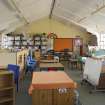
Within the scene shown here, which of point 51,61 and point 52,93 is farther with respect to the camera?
point 51,61

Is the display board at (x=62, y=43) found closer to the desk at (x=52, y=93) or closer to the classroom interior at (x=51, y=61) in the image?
the classroom interior at (x=51, y=61)

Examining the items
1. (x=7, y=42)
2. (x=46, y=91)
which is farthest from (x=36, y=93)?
(x=7, y=42)

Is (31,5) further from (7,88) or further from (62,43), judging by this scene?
(62,43)

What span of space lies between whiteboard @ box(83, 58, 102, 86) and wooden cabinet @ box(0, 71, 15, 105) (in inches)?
110

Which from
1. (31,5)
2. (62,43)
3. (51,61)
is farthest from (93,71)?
(62,43)

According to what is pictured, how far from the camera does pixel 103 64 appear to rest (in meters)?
6.89

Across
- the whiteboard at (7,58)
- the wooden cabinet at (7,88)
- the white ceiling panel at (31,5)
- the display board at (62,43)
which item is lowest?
the wooden cabinet at (7,88)

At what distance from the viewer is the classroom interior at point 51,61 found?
419 centimetres

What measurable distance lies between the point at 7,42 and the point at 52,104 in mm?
13233

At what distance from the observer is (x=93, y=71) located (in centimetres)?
726

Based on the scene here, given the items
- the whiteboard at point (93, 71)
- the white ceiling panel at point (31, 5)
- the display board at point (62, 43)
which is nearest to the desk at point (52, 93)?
the whiteboard at point (93, 71)

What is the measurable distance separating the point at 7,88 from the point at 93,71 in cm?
325

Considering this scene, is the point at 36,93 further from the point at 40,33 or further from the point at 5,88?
the point at 40,33

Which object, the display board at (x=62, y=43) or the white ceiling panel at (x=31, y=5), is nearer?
the white ceiling panel at (x=31, y=5)
